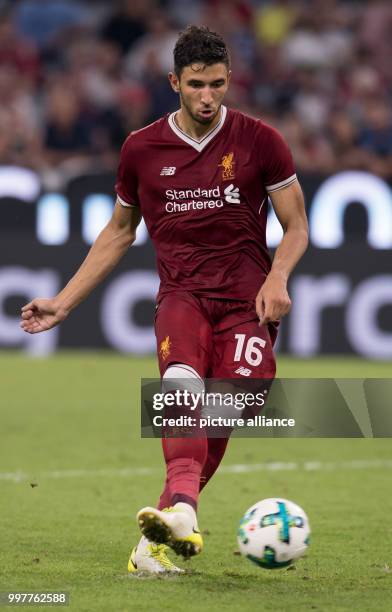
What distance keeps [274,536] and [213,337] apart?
972 mm

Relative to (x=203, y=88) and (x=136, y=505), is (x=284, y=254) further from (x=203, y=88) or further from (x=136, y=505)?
(x=136, y=505)

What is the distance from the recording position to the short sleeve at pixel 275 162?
616cm

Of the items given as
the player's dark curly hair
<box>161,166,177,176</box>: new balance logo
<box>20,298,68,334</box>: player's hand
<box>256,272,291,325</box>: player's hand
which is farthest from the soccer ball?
the player's dark curly hair

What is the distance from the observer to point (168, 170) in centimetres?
626

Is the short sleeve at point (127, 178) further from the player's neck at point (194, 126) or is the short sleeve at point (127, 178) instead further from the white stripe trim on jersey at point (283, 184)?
the white stripe trim on jersey at point (283, 184)

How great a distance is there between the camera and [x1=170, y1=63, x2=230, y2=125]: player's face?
235 inches

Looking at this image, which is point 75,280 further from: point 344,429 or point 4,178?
point 4,178

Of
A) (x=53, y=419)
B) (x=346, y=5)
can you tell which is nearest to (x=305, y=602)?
(x=53, y=419)

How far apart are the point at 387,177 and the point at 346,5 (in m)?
5.29

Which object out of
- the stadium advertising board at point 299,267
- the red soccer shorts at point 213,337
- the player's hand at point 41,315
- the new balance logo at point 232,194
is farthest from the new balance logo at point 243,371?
the stadium advertising board at point 299,267

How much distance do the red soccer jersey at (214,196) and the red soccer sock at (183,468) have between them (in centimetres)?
71

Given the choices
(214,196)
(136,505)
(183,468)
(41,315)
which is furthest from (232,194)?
(136,505)

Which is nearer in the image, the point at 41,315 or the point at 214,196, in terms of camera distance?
the point at 214,196

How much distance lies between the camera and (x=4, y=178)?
15141 millimetres
